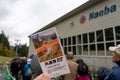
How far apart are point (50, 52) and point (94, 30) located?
11.6 m

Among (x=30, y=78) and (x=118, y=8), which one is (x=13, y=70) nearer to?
(x=30, y=78)

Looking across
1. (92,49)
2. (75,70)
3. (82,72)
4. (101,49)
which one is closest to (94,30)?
(92,49)

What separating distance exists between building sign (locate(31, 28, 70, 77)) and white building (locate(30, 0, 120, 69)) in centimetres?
896

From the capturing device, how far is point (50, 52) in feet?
13.7

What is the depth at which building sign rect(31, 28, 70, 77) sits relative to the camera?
4168mm

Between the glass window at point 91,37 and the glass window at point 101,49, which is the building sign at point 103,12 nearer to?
the glass window at point 91,37

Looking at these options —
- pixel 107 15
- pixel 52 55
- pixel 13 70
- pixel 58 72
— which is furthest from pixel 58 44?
pixel 107 15

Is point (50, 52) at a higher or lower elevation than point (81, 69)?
higher

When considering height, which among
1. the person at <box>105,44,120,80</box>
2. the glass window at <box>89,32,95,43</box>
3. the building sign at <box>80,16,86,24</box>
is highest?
the building sign at <box>80,16,86,24</box>

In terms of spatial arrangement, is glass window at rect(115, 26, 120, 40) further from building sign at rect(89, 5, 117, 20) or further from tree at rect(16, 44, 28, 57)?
tree at rect(16, 44, 28, 57)

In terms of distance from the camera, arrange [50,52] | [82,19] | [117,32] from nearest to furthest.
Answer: [50,52] < [117,32] < [82,19]

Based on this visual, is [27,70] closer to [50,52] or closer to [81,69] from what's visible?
[81,69]

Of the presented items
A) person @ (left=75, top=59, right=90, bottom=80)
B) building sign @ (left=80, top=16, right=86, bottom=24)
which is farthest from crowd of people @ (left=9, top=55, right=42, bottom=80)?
building sign @ (left=80, top=16, right=86, bottom=24)

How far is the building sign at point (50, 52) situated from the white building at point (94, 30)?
8964 millimetres
